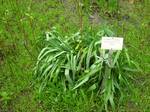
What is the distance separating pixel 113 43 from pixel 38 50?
150 centimetres

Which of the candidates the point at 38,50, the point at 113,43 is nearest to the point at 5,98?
the point at 38,50

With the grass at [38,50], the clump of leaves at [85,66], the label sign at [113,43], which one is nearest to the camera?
the label sign at [113,43]

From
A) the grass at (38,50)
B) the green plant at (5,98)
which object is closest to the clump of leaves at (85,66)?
the grass at (38,50)

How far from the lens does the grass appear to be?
13.6 feet

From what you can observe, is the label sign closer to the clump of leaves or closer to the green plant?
the clump of leaves

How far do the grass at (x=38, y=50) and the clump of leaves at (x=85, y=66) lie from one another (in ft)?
0.48

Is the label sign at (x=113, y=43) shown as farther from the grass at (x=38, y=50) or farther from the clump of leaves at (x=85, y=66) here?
the grass at (x=38, y=50)

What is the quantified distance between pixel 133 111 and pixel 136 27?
1767 millimetres

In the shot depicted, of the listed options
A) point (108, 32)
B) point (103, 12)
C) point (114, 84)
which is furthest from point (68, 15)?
point (114, 84)

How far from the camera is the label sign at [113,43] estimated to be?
3686 millimetres

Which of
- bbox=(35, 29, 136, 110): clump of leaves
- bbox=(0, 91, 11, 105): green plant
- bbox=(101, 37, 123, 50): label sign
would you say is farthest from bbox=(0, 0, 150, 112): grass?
bbox=(101, 37, 123, 50): label sign

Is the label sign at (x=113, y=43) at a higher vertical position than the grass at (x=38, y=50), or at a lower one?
higher

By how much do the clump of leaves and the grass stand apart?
5.8 inches

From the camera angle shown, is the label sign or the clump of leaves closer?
the label sign
